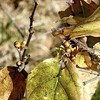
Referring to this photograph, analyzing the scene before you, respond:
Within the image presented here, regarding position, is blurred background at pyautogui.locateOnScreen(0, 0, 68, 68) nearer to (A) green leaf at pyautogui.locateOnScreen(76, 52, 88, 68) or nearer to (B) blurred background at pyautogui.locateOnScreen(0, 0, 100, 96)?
(B) blurred background at pyautogui.locateOnScreen(0, 0, 100, 96)

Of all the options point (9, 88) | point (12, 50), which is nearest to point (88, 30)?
point (9, 88)

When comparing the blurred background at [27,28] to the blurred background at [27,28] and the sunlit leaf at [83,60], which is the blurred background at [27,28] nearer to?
the blurred background at [27,28]

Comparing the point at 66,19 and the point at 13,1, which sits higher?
the point at 66,19

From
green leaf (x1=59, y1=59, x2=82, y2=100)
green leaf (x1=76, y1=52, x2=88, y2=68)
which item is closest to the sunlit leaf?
green leaf (x1=76, y1=52, x2=88, y2=68)

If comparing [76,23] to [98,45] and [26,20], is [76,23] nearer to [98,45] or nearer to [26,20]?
[98,45]

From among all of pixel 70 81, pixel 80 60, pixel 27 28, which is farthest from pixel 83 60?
pixel 27 28

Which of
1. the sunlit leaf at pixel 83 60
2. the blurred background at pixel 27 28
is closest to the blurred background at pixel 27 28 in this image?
the blurred background at pixel 27 28
